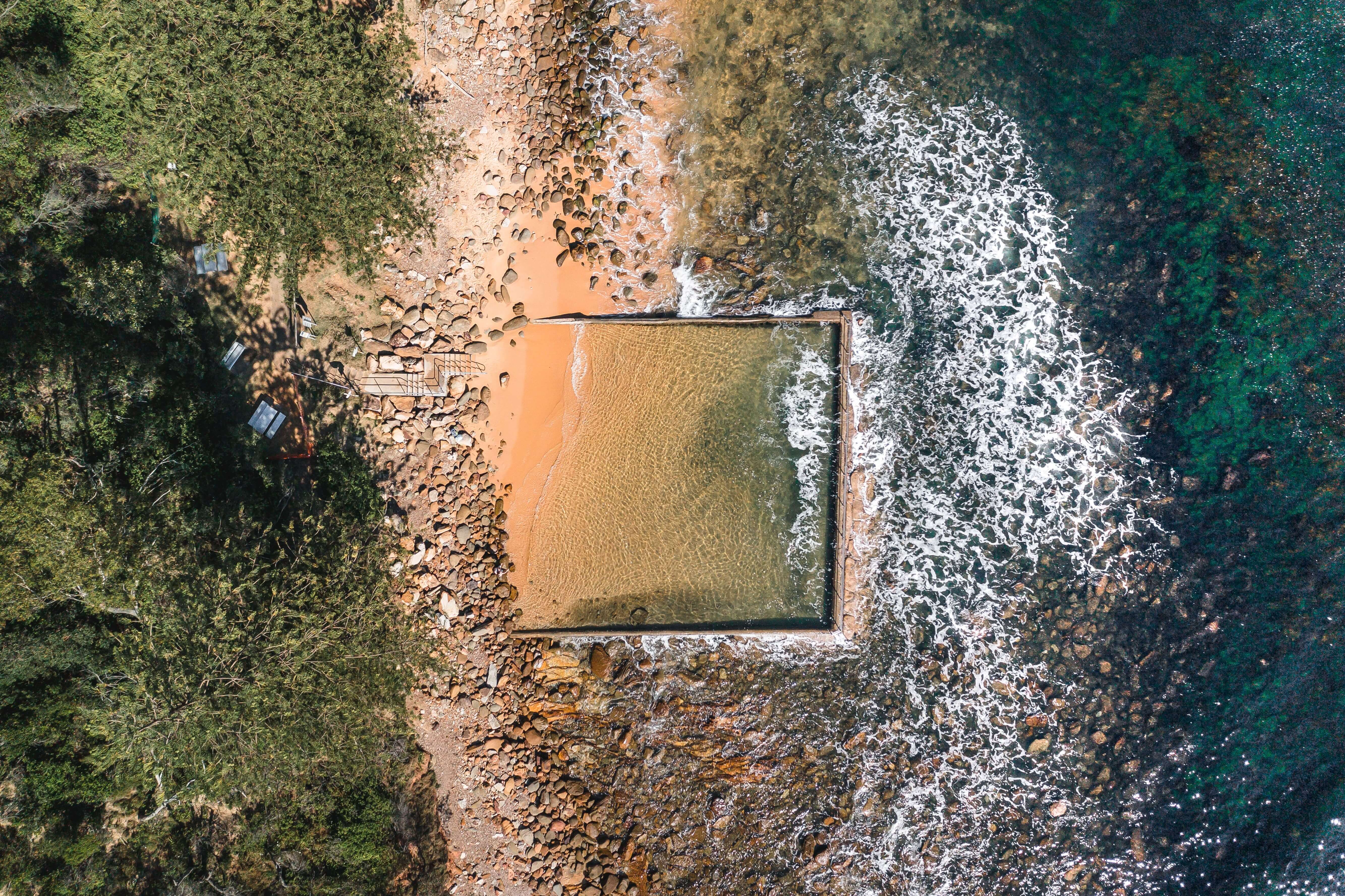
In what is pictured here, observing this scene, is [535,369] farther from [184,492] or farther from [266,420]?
[184,492]

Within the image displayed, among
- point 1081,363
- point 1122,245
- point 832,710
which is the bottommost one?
point 832,710

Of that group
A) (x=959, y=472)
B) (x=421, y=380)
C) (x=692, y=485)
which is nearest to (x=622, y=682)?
(x=692, y=485)

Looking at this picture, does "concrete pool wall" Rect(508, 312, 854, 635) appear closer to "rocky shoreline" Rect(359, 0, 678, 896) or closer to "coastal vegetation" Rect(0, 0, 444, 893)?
"rocky shoreline" Rect(359, 0, 678, 896)

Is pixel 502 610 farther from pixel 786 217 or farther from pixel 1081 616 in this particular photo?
pixel 1081 616

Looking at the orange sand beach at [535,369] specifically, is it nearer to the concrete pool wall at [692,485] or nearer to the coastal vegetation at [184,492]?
the concrete pool wall at [692,485]

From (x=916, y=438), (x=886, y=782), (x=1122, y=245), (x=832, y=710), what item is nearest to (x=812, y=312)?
(x=916, y=438)

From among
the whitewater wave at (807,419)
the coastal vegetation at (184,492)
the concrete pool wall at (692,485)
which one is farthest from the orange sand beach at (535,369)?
the whitewater wave at (807,419)

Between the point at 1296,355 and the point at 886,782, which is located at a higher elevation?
the point at 1296,355
